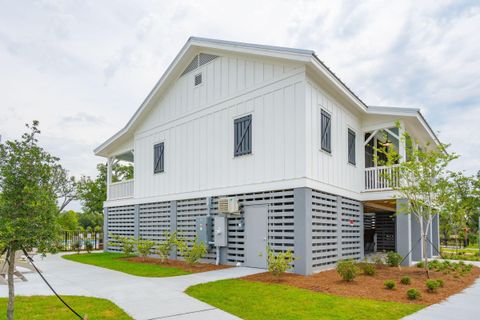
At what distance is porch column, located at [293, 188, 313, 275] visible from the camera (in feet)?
35.3

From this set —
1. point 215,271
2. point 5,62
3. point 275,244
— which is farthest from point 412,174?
point 5,62

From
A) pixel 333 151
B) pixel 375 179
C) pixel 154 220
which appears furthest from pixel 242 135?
pixel 154 220

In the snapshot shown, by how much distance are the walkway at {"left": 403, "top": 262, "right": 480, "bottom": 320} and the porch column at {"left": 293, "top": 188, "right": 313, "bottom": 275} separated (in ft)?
12.0

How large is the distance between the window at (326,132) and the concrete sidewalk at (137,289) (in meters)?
4.42

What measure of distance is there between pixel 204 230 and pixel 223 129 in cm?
361

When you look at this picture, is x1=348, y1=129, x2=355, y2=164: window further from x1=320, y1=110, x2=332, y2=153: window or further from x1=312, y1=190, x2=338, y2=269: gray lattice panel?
x1=312, y1=190, x2=338, y2=269: gray lattice panel

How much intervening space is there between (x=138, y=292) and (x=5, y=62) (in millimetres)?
10283

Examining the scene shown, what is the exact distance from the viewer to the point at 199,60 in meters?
15.3

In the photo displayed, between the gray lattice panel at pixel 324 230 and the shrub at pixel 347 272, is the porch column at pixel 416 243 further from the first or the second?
the shrub at pixel 347 272

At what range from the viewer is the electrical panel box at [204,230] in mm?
13477

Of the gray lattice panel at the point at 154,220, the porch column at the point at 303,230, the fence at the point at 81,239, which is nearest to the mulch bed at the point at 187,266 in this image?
the gray lattice panel at the point at 154,220

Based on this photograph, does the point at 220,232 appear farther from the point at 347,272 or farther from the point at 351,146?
the point at 351,146

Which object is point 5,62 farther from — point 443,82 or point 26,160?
point 443,82

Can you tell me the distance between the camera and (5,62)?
1382 cm
